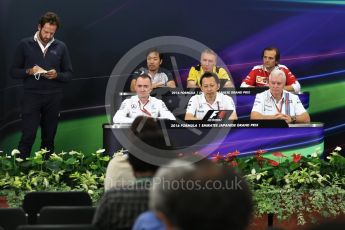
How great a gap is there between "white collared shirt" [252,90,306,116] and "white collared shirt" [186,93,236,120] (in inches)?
10.7

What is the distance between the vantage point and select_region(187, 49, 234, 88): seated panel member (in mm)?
8773

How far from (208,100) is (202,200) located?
5.91m

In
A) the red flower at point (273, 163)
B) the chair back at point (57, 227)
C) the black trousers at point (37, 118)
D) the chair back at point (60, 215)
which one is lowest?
the red flower at point (273, 163)

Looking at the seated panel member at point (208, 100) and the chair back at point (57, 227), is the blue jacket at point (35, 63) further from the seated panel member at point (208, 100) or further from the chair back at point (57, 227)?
the chair back at point (57, 227)

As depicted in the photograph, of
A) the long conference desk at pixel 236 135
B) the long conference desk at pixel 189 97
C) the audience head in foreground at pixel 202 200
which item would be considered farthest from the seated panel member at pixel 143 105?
the audience head in foreground at pixel 202 200

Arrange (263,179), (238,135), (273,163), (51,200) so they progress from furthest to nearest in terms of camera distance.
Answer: (238,135)
(273,163)
(263,179)
(51,200)

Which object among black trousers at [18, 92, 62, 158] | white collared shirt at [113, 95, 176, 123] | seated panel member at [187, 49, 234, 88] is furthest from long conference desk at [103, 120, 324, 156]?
black trousers at [18, 92, 62, 158]

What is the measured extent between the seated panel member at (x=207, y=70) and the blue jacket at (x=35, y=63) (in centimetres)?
A: 139

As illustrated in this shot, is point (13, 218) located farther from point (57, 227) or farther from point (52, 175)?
point (52, 175)

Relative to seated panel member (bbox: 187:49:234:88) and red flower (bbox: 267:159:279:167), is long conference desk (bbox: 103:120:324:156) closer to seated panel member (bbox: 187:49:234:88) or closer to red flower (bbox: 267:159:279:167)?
red flower (bbox: 267:159:279:167)

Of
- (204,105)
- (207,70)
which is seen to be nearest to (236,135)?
(204,105)

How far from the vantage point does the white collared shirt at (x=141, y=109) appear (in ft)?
26.2

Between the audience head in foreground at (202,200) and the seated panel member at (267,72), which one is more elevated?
the seated panel member at (267,72)

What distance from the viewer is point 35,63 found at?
859cm
